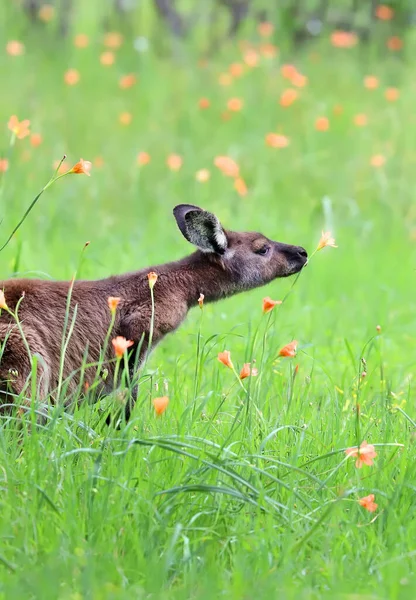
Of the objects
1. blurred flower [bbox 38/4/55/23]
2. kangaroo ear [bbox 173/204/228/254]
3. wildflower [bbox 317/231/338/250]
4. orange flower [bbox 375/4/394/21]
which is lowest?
kangaroo ear [bbox 173/204/228/254]

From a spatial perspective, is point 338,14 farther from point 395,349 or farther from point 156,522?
point 156,522

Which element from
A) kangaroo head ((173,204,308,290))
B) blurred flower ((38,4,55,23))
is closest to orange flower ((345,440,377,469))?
kangaroo head ((173,204,308,290))

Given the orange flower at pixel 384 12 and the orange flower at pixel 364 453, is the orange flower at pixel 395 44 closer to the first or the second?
the orange flower at pixel 384 12

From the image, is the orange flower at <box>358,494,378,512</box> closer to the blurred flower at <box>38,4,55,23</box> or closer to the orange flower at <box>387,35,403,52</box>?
the orange flower at <box>387,35,403,52</box>

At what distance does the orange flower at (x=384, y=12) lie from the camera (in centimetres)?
1303

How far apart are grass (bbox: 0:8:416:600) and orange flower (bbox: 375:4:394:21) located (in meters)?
0.66

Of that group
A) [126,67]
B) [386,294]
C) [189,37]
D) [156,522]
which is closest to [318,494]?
[156,522]

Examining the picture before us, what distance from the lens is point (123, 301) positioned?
539 cm

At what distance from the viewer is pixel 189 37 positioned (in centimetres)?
1418

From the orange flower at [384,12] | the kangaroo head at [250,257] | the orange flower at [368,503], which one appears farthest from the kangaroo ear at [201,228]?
the orange flower at [384,12]

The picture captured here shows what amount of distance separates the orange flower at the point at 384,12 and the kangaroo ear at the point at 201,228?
807 cm

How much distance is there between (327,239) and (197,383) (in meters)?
0.92

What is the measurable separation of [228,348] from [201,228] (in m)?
1.30

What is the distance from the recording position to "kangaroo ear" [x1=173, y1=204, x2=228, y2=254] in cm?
558
